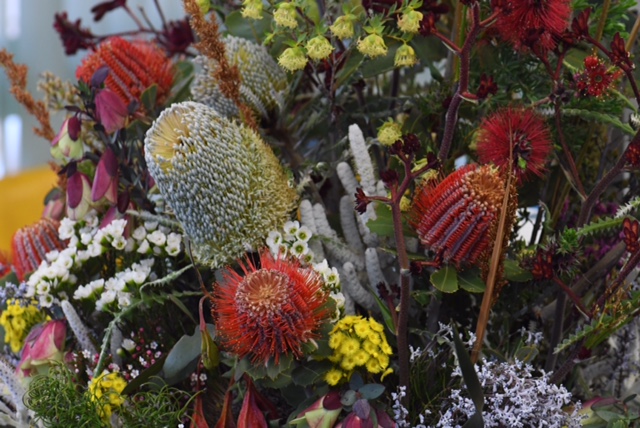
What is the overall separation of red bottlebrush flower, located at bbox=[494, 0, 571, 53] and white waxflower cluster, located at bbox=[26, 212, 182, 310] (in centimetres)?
37

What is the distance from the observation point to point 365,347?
62 centimetres

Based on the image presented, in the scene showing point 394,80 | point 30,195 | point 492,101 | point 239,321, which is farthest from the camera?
point 30,195

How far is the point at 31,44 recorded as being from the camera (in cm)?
335

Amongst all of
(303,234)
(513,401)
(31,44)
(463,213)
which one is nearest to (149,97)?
(303,234)

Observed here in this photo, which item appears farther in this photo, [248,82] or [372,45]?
[248,82]

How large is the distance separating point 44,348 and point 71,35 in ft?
1.55

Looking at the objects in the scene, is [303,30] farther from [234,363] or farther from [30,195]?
[30,195]

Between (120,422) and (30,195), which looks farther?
(30,195)

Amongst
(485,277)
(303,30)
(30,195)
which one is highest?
(303,30)

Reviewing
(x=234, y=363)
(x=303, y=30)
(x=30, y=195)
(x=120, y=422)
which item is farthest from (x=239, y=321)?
(x=30, y=195)

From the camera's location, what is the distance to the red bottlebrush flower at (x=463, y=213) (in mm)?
635

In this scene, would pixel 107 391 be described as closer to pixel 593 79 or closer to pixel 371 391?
pixel 371 391

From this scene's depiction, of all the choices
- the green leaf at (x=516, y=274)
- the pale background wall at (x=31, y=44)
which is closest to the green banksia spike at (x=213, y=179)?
the green leaf at (x=516, y=274)

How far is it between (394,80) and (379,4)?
12 cm
